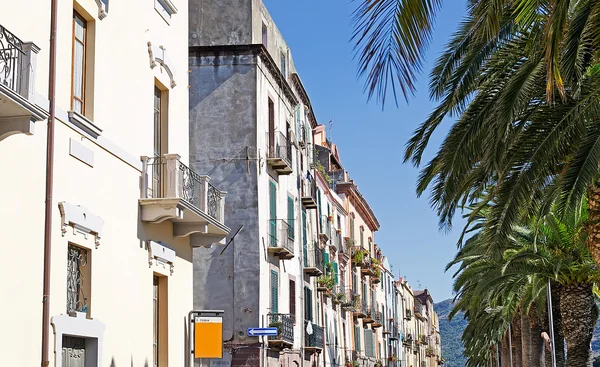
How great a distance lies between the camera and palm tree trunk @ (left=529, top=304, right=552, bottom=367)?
133 ft

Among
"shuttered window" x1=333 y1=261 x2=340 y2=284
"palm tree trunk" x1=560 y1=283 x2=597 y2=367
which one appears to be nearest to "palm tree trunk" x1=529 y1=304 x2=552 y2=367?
"shuttered window" x1=333 y1=261 x2=340 y2=284

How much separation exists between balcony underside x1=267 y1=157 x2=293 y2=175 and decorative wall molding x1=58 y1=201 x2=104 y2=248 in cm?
1512

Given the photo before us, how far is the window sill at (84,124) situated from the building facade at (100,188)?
34mm

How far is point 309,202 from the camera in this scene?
37656mm

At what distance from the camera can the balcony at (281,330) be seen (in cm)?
2955

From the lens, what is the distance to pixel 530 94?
15.2 meters

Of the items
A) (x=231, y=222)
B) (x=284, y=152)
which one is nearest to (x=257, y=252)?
(x=231, y=222)

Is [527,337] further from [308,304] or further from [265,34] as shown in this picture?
[265,34]

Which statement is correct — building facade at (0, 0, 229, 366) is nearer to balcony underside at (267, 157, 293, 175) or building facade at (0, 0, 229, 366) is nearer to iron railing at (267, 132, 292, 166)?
balcony underside at (267, 157, 293, 175)

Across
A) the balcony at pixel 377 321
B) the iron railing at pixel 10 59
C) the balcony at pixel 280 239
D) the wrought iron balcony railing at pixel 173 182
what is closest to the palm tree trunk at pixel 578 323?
the balcony at pixel 280 239

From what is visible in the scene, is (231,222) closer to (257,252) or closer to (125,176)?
(257,252)

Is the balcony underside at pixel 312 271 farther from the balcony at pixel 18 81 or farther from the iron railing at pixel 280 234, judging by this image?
the balcony at pixel 18 81

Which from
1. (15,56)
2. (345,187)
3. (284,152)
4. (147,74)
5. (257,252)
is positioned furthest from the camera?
(345,187)

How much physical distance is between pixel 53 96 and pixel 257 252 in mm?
16302
